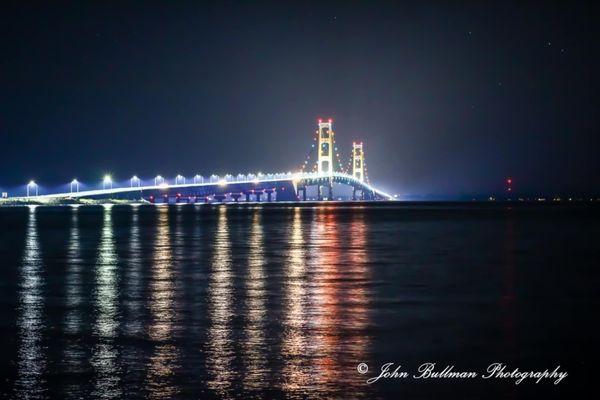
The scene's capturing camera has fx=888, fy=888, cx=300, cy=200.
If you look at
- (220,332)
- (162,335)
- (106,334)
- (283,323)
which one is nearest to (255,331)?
(220,332)

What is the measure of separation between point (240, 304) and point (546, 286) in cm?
716

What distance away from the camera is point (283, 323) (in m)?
13.0

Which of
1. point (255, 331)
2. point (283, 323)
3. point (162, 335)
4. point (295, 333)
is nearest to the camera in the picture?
point (162, 335)

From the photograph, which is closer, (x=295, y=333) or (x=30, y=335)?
(x=30, y=335)

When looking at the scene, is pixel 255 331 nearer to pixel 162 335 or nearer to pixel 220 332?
pixel 220 332

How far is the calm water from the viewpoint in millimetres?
9094

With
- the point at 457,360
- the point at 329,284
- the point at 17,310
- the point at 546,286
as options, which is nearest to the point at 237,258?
the point at 329,284

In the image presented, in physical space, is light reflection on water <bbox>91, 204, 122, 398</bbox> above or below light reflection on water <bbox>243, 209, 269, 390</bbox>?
above

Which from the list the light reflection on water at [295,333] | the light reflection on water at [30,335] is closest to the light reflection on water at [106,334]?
the light reflection on water at [30,335]

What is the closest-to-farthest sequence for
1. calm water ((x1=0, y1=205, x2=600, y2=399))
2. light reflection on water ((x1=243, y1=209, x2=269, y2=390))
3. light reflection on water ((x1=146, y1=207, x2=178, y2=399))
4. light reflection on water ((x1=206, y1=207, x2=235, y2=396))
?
light reflection on water ((x1=146, y1=207, x2=178, y2=399)) → calm water ((x1=0, y1=205, x2=600, y2=399)) → light reflection on water ((x1=206, y1=207, x2=235, y2=396)) → light reflection on water ((x1=243, y1=209, x2=269, y2=390))

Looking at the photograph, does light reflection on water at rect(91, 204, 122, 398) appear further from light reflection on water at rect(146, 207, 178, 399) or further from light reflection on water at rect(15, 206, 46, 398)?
light reflection on water at rect(15, 206, 46, 398)

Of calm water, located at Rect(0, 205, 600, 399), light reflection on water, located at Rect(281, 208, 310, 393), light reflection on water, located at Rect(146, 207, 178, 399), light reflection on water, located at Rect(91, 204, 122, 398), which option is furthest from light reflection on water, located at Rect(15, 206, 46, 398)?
light reflection on water, located at Rect(281, 208, 310, 393)

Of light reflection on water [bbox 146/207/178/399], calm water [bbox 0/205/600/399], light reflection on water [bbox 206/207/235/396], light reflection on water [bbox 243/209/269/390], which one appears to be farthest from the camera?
light reflection on water [bbox 243/209/269/390]

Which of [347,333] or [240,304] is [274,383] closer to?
[347,333]
